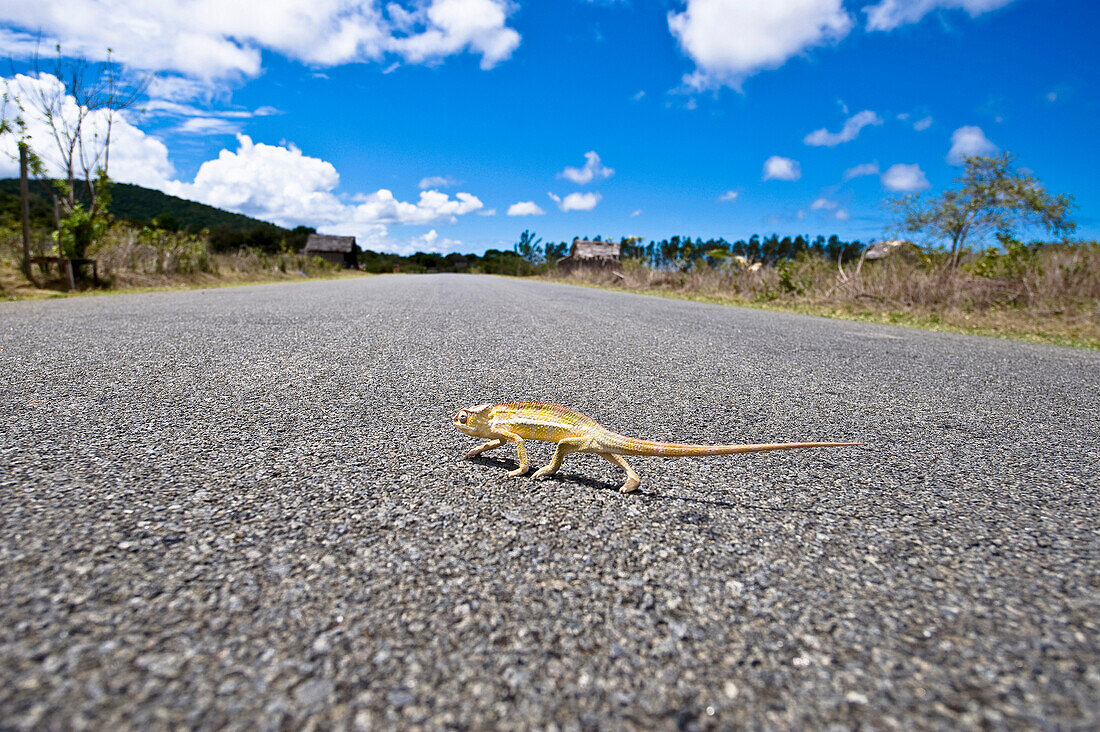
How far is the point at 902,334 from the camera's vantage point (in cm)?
804

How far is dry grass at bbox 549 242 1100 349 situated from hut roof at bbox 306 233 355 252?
210 feet

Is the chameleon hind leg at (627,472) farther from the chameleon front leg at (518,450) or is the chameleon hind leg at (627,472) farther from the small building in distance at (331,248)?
the small building in distance at (331,248)

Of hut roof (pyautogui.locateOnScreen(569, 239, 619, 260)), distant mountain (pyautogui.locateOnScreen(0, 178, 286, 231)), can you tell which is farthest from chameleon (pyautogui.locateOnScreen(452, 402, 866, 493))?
distant mountain (pyautogui.locateOnScreen(0, 178, 286, 231))

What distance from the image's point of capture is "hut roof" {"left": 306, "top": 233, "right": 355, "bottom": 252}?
68.9 m

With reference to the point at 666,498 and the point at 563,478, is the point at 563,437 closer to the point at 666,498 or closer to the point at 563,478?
the point at 563,478

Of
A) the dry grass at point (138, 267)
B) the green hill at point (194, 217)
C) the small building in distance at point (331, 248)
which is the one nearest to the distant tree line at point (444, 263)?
the small building in distance at point (331, 248)

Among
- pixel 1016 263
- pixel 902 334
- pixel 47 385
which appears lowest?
pixel 47 385

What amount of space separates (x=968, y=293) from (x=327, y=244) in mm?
70816

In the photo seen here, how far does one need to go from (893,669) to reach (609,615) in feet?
2.03

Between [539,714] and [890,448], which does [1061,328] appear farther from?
[539,714]

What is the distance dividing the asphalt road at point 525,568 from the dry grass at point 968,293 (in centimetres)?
855

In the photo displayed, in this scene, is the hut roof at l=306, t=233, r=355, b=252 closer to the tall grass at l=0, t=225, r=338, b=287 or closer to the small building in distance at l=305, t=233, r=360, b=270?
the small building in distance at l=305, t=233, r=360, b=270

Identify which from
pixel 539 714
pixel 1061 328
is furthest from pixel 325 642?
pixel 1061 328

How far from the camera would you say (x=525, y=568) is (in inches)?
59.5
